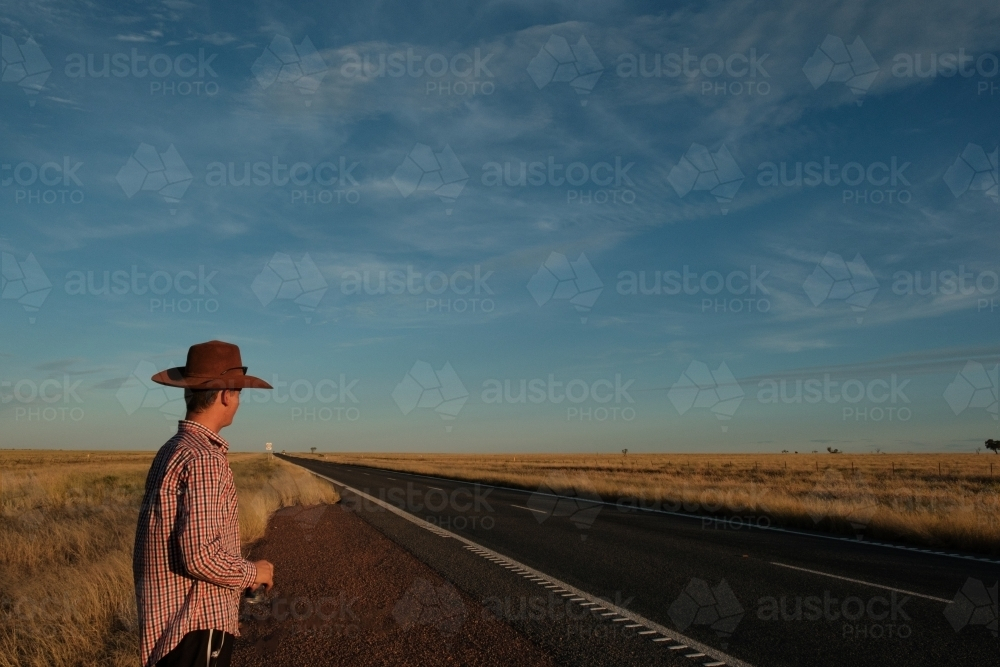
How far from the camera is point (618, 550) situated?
1184 centimetres

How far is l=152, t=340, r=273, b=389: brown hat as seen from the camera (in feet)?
10.1

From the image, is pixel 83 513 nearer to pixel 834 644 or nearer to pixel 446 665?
pixel 446 665

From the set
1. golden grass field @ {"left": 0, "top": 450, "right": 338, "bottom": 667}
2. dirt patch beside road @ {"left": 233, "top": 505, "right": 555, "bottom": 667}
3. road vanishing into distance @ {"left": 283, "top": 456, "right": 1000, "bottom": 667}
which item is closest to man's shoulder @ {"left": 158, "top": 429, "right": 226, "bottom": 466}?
golden grass field @ {"left": 0, "top": 450, "right": 338, "bottom": 667}

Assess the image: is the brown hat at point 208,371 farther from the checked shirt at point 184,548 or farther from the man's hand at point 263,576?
the man's hand at point 263,576

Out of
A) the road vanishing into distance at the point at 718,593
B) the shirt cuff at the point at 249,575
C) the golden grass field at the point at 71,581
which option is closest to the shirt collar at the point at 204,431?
the shirt cuff at the point at 249,575

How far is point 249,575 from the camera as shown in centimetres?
301

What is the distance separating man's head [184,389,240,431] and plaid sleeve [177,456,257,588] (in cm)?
26

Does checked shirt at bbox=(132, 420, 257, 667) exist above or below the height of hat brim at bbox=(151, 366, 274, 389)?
below

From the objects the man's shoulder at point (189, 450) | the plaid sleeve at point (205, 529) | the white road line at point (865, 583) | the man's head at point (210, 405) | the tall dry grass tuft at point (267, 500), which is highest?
the man's head at point (210, 405)

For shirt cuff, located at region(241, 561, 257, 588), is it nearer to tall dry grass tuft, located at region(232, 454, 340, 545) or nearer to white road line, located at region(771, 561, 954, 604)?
white road line, located at region(771, 561, 954, 604)

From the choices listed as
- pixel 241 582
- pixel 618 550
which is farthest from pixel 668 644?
pixel 618 550

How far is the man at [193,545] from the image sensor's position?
2.85 metres

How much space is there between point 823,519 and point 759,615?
10.1 metres

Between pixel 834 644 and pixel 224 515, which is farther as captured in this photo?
pixel 834 644
